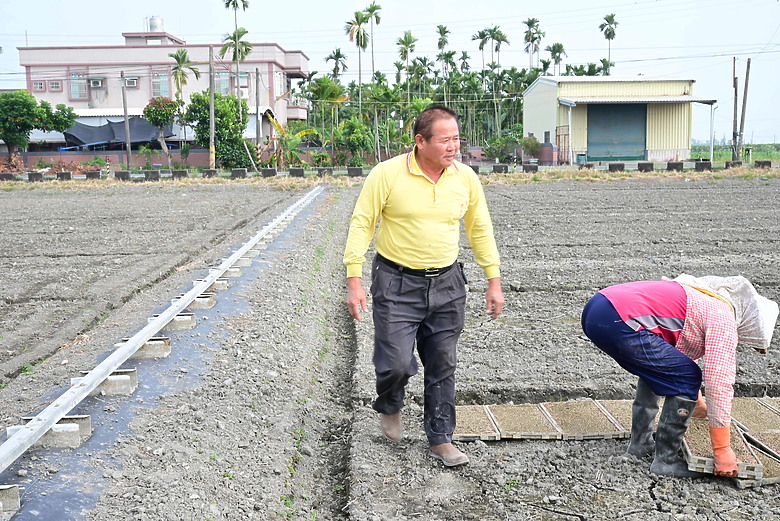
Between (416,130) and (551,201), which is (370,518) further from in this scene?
(551,201)

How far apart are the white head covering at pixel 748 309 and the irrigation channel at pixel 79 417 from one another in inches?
123

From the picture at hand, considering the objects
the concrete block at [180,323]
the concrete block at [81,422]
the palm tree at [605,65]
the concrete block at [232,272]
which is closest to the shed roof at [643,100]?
the palm tree at [605,65]

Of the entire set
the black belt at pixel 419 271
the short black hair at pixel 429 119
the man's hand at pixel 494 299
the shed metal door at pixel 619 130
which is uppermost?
the shed metal door at pixel 619 130

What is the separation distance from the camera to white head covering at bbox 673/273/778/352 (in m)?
3.96

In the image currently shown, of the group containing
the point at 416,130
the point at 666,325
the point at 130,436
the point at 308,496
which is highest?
the point at 416,130

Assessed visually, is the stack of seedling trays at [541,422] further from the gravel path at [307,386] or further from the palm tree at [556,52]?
the palm tree at [556,52]

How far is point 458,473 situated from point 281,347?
2486mm

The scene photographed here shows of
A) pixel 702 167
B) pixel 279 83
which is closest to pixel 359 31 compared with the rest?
pixel 279 83

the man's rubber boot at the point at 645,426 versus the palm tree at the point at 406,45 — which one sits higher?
the palm tree at the point at 406,45

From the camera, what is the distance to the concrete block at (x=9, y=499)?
3383 millimetres

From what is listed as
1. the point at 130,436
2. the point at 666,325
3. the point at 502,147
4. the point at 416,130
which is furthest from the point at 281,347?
the point at 502,147

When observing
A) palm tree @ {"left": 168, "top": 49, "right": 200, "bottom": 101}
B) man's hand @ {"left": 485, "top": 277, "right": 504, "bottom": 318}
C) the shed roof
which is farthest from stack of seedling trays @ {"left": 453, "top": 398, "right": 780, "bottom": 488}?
palm tree @ {"left": 168, "top": 49, "right": 200, "bottom": 101}

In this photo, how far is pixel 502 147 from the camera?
187ft

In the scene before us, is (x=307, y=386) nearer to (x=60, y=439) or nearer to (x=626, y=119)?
(x=60, y=439)
